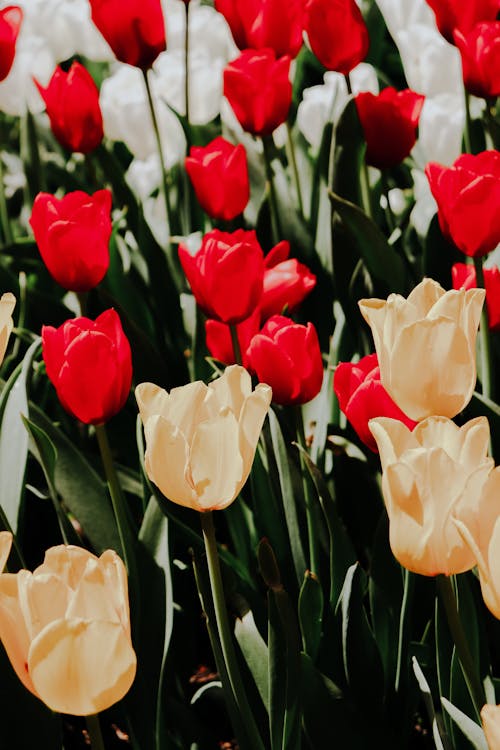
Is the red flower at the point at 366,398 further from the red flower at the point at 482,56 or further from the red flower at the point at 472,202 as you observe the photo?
the red flower at the point at 482,56

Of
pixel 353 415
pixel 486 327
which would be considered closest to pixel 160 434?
pixel 353 415

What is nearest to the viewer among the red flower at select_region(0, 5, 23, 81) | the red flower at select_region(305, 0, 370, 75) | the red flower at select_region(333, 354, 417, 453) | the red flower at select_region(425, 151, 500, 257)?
the red flower at select_region(333, 354, 417, 453)

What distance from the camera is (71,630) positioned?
2.37 feet

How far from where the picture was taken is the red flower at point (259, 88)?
153cm

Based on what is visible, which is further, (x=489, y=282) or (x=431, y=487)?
(x=489, y=282)

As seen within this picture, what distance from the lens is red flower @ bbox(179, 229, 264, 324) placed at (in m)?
1.20

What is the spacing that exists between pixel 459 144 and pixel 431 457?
1.30 metres

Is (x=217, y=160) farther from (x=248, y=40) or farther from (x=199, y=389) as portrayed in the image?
(x=199, y=389)

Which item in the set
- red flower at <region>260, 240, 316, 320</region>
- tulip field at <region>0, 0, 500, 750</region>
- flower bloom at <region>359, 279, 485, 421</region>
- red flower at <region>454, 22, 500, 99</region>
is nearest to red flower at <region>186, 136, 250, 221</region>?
tulip field at <region>0, 0, 500, 750</region>

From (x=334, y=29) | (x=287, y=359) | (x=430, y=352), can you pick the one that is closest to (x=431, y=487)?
(x=430, y=352)

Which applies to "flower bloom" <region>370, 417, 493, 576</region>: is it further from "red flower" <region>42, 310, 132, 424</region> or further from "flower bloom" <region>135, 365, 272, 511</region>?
"red flower" <region>42, 310, 132, 424</region>

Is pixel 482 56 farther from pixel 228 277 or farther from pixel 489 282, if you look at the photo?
pixel 228 277

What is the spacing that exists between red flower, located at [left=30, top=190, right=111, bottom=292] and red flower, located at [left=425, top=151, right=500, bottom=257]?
1.31 ft

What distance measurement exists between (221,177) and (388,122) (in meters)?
0.24
